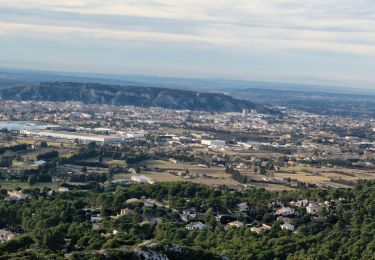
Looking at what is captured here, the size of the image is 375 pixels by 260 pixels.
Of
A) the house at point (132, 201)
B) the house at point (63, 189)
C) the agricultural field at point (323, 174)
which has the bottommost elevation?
the agricultural field at point (323, 174)

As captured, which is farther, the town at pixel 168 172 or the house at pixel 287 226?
the house at pixel 287 226

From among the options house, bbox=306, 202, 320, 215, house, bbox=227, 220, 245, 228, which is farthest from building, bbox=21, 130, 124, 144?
house, bbox=227, 220, 245, 228

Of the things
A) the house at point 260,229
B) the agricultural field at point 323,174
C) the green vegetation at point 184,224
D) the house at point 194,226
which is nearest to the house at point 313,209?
the green vegetation at point 184,224

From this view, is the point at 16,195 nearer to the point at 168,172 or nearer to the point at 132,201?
the point at 132,201

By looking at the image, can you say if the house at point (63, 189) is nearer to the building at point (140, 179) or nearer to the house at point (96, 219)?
the building at point (140, 179)

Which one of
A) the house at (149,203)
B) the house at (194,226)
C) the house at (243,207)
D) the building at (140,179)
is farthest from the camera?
the building at (140,179)

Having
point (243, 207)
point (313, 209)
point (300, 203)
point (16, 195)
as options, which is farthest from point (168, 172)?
point (313, 209)

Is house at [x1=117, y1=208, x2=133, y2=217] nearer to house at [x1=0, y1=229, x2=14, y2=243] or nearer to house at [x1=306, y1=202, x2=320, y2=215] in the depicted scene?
house at [x1=0, y1=229, x2=14, y2=243]

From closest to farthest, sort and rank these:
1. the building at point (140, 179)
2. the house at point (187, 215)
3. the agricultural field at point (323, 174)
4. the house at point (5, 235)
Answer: the house at point (5, 235)
the house at point (187, 215)
the building at point (140, 179)
the agricultural field at point (323, 174)

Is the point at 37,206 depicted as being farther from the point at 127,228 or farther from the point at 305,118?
the point at 305,118
